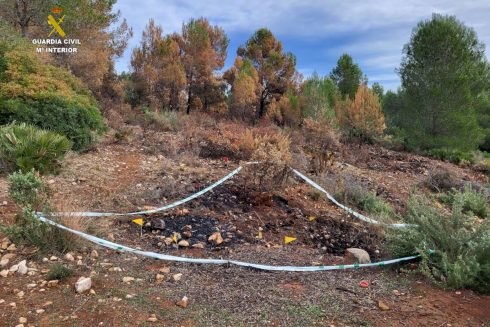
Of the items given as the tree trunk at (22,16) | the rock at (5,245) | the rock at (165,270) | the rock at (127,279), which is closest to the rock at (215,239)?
the rock at (165,270)

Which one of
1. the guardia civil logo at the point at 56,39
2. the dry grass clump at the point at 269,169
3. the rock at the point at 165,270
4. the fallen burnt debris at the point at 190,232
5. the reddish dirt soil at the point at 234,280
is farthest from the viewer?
the guardia civil logo at the point at 56,39

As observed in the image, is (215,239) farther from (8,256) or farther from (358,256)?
(8,256)

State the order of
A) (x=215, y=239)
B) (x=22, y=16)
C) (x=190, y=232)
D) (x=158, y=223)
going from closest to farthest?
1. (x=215, y=239)
2. (x=190, y=232)
3. (x=158, y=223)
4. (x=22, y=16)

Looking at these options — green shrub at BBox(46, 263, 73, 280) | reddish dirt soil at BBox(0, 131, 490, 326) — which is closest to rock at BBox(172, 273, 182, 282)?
reddish dirt soil at BBox(0, 131, 490, 326)

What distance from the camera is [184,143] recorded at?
820cm

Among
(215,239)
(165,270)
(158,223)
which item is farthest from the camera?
(158,223)

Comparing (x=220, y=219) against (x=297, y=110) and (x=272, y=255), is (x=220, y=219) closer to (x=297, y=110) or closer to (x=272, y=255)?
(x=272, y=255)

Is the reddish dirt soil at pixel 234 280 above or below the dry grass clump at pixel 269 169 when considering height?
below

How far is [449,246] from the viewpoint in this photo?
3160mm

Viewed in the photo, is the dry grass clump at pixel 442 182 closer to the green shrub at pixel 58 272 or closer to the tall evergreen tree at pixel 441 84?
the green shrub at pixel 58 272

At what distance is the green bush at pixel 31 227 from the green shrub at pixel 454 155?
1342cm

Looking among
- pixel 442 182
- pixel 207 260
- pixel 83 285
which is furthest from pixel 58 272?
pixel 442 182

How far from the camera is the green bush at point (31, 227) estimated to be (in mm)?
3109

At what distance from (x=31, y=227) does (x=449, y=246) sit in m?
3.39
